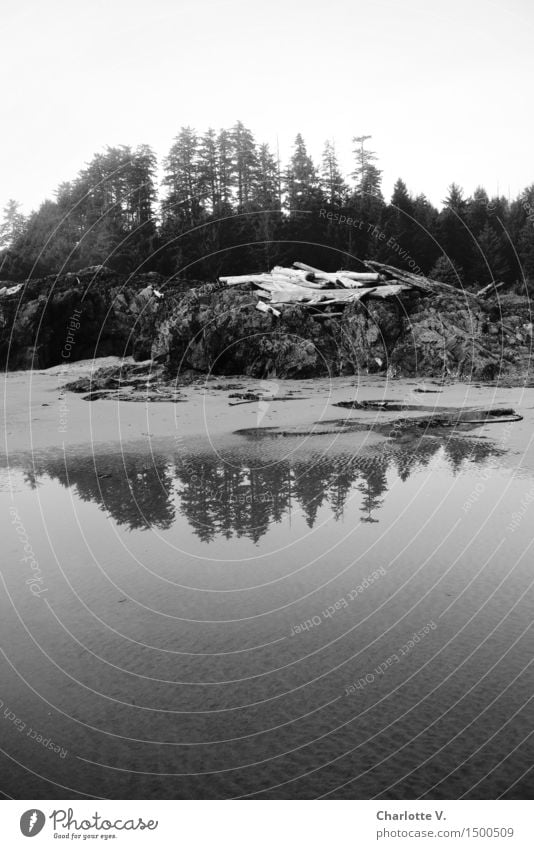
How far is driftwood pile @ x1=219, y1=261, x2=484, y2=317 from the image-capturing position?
25.3 m

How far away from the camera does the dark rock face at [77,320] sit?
92.5 feet

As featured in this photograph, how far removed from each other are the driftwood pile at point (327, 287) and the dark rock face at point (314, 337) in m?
0.50

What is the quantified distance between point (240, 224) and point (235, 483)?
107ft

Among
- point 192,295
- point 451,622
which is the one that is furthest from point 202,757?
point 192,295

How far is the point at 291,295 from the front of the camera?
2562 centimetres

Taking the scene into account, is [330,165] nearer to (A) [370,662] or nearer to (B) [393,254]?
(B) [393,254]

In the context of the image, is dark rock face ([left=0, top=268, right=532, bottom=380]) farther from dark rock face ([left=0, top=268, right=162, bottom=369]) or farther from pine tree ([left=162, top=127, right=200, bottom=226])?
pine tree ([left=162, top=127, right=200, bottom=226])

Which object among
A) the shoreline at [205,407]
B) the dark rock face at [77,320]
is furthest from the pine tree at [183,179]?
the shoreline at [205,407]

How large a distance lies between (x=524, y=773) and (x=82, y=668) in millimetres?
2973

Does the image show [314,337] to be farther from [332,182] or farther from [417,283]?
[332,182]

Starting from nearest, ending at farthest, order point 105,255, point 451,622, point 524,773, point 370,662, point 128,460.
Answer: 1. point 524,773
2. point 370,662
3. point 451,622
4. point 128,460
5. point 105,255

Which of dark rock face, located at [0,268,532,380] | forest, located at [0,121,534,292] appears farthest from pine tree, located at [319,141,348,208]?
dark rock face, located at [0,268,532,380]
